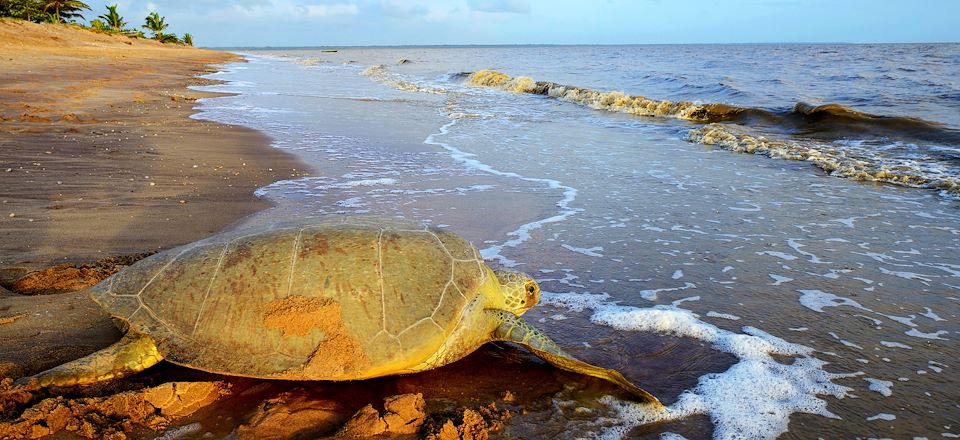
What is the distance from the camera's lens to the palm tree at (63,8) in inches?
1831

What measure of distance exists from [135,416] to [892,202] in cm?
751

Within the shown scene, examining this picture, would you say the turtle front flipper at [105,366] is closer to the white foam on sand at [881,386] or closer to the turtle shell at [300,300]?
the turtle shell at [300,300]

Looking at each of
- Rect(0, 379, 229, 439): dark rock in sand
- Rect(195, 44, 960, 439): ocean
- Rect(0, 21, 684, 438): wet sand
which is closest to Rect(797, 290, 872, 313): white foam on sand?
Rect(195, 44, 960, 439): ocean

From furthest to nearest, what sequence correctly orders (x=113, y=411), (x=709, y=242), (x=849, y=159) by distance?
(x=849, y=159), (x=709, y=242), (x=113, y=411)

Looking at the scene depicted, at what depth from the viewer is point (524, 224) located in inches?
218

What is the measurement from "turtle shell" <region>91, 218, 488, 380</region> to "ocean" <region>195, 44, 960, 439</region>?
0.68 metres

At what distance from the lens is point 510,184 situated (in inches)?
279

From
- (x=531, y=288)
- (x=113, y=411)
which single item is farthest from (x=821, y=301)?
(x=113, y=411)

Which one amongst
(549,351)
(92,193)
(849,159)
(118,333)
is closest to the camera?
(549,351)

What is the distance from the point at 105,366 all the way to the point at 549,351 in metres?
2.16

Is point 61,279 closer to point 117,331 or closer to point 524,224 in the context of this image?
point 117,331

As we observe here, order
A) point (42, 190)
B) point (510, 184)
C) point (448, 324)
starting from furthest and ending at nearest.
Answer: point (510, 184), point (42, 190), point (448, 324)

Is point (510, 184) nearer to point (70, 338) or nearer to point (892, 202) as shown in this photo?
point (892, 202)

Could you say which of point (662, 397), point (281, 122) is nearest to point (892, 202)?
point (662, 397)
